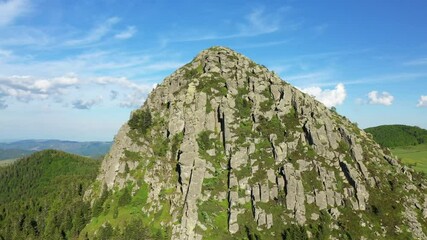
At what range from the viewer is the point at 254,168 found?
13988 centimetres

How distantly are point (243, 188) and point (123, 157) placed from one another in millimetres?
57625

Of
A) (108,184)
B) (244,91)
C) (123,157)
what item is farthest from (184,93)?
(108,184)

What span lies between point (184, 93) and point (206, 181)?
5126cm

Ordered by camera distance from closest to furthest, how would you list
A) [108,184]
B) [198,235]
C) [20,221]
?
1. [198,235]
2. [108,184]
3. [20,221]

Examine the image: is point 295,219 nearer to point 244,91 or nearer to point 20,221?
point 244,91

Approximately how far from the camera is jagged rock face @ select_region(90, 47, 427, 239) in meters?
124

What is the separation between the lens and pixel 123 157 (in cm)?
15300

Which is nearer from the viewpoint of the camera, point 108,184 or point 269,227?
point 269,227

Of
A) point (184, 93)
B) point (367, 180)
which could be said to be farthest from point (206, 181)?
point (367, 180)

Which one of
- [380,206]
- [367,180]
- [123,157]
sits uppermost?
[123,157]

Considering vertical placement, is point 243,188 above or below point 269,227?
above

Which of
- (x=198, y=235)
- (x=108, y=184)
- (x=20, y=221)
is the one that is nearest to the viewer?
(x=198, y=235)

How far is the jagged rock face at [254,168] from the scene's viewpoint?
12400 centimetres

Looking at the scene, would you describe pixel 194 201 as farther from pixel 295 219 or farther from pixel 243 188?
pixel 295 219
